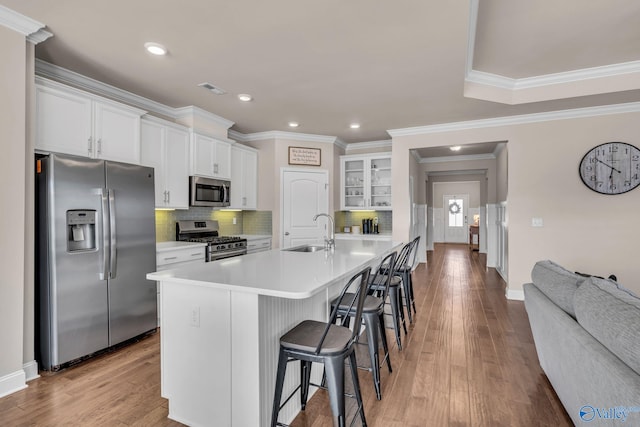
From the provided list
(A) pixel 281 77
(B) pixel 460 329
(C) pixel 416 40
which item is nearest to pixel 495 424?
(B) pixel 460 329

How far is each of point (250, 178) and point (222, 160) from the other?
0.82m

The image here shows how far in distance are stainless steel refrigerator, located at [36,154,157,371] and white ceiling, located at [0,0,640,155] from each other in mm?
1033

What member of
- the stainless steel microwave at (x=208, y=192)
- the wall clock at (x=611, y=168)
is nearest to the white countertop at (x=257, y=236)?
the stainless steel microwave at (x=208, y=192)

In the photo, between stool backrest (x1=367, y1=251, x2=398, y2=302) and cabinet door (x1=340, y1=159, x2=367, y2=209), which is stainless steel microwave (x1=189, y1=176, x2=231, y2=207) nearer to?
cabinet door (x1=340, y1=159, x2=367, y2=209)

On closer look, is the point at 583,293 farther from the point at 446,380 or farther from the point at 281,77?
the point at 281,77

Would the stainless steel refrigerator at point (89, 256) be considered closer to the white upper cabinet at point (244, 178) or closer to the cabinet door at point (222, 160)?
the cabinet door at point (222, 160)

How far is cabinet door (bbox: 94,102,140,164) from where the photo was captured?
3.04 m

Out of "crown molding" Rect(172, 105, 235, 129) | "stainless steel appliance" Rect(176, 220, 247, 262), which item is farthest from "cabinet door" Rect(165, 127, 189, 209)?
"stainless steel appliance" Rect(176, 220, 247, 262)

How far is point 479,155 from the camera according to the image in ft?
25.5

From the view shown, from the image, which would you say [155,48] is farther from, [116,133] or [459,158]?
[459,158]

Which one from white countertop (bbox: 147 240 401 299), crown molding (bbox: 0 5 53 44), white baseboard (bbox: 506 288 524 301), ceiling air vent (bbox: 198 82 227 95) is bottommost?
white baseboard (bbox: 506 288 524 301)

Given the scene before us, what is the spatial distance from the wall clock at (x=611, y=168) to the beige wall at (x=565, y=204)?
0.08m

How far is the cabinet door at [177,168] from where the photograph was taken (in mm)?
3920

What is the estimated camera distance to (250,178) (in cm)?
550
